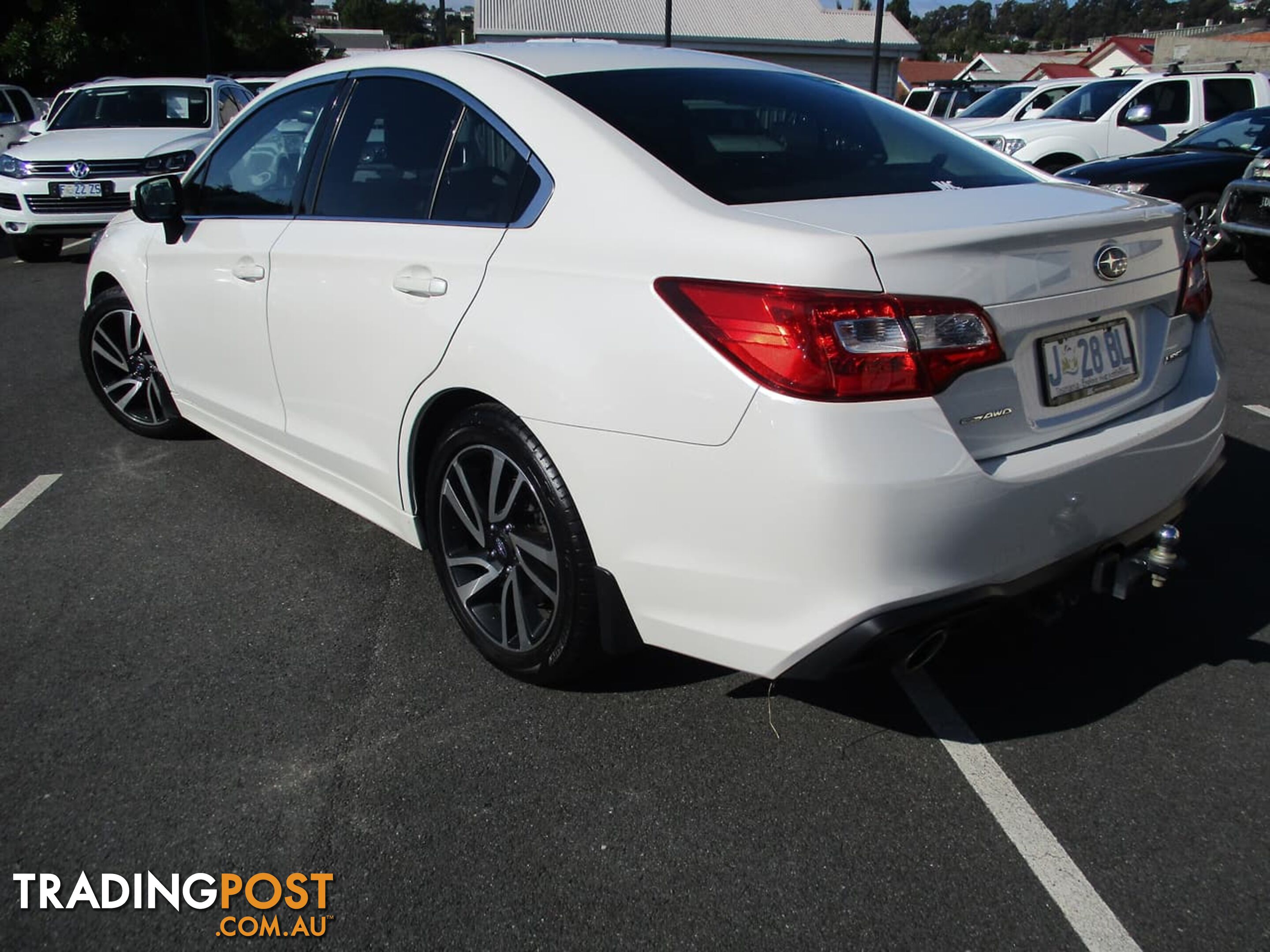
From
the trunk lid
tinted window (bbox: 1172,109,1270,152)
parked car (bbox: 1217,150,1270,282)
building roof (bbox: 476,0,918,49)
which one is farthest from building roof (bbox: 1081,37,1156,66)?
the trunk lid

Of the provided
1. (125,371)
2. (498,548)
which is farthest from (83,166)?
(498,548)

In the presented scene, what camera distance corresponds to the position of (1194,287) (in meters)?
2.74

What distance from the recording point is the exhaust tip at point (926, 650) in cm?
219

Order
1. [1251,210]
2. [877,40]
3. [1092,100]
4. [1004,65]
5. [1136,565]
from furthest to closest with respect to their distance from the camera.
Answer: [1004,65] → [877,40] → [1092,100] → [1251,210] → [1136,565]

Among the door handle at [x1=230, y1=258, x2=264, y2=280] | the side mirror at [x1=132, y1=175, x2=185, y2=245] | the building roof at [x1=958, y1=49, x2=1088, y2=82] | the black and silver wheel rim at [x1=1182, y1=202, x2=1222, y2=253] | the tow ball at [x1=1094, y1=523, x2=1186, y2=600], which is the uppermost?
the building roof at [x1=958, y1=49, x2=1088, y2=82]

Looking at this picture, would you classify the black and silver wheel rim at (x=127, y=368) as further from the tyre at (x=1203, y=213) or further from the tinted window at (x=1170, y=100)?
the tinted window at (x=1170, y=100)

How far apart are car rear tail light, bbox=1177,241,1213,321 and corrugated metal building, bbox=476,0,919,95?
3720 centimetres

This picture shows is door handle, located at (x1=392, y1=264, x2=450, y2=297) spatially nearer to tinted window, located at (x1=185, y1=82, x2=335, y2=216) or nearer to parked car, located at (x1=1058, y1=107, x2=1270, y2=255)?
tinted window, located at (x1=185, y1=82, x2=335, y2=216)

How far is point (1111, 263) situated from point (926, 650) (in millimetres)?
990

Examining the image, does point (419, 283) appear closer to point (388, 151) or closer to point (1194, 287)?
point (388, 151)

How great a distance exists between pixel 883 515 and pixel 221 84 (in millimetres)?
12130

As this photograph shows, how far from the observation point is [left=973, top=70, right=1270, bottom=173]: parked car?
12711mm

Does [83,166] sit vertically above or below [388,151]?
below

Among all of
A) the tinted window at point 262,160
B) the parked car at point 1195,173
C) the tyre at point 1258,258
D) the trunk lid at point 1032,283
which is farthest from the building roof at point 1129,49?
the trunk lid at point 1032,283
